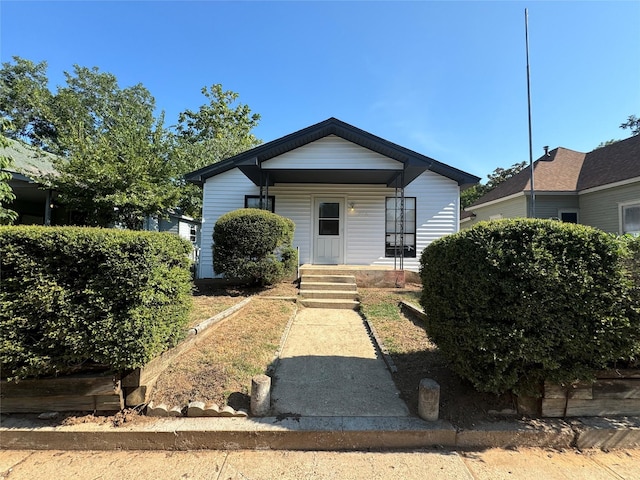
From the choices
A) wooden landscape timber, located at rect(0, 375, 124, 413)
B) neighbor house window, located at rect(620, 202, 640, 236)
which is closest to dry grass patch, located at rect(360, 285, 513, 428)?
wooden landscape timber, located at rect(0, 375, 124, 413)

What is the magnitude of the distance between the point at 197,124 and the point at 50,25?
1905cm

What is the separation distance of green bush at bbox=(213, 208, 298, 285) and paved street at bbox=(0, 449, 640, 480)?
4610 mm

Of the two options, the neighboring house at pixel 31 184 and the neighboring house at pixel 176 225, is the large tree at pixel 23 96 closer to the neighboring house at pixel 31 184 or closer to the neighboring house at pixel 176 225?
the neighboring house at pixel 31 184

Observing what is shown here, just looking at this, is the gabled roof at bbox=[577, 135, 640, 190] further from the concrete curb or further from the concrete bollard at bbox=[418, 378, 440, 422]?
the concrete bollard at bbox=[418, 378, 440, 422]

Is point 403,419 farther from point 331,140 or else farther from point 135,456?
point 331,140

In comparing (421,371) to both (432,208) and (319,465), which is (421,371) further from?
(432,208)

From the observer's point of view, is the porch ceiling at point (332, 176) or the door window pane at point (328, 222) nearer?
the porch ceiling at point (332, 176)

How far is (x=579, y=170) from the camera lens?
13766mm

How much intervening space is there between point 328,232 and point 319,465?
823 cm

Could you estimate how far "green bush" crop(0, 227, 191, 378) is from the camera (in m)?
2.49

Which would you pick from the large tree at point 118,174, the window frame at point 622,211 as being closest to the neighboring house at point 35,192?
the large tree at point 118,174

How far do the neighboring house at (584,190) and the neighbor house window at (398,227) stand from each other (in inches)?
274

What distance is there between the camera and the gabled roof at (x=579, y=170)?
11383mm

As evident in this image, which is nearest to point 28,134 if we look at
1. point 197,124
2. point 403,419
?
point 197,124
